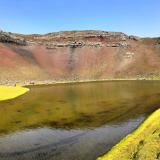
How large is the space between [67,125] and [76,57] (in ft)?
336

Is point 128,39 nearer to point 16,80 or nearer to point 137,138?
point 16,80

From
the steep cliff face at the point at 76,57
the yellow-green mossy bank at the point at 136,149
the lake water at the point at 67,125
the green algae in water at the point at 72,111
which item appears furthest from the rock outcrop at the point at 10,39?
the yellow-green mossy bank at the point at 136,149

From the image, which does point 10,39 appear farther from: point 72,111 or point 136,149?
point 136,149

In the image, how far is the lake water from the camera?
95.5 ft

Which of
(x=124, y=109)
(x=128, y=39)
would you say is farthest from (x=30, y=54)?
(x=124, y=109)

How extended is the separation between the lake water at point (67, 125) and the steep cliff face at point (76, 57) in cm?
5527

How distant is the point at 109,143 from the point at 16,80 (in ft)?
270

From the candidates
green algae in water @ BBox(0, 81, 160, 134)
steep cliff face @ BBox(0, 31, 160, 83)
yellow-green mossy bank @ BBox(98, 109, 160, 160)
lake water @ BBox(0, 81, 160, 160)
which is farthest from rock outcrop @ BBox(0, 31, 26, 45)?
yellow-green mossy bank @ BBox(98, 109, 160, 160)

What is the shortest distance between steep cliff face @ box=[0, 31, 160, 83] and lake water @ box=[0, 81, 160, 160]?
2176 inches

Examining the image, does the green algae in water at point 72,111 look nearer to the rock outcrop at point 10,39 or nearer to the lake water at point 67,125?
the lake water at point 67,125

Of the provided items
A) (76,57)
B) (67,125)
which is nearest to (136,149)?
(67,125)

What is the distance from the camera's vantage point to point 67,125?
3981cm

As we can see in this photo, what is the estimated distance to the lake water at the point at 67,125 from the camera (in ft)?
95.5

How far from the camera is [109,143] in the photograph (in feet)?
102
